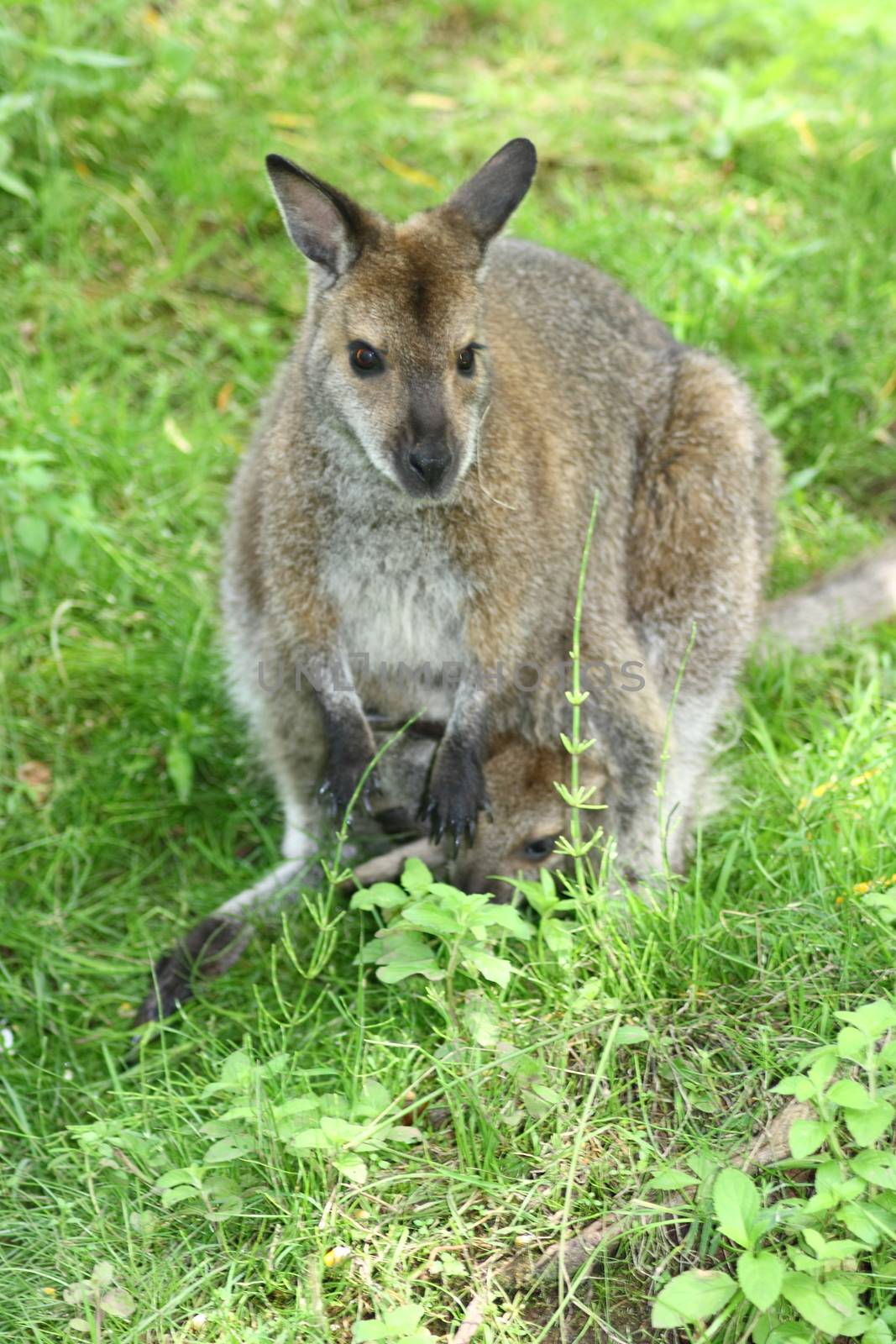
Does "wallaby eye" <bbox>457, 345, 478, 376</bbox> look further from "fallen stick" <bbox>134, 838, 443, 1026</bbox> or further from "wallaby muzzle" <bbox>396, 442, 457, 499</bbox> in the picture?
"fallen stick" <bbox>134, 838, 443, 1026</bbox>

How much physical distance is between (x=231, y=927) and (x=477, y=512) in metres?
1.17

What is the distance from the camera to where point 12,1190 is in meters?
2.82

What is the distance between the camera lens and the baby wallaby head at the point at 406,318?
2984 millimetres

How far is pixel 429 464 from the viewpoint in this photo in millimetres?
2934

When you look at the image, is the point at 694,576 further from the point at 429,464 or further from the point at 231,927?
the point at 231,927

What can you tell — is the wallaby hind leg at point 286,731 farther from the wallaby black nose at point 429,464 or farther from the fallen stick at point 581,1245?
the fallen stick at point 581,1245

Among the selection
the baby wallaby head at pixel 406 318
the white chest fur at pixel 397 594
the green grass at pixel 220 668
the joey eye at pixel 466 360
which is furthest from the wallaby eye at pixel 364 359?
the green grass at pixel 220 668

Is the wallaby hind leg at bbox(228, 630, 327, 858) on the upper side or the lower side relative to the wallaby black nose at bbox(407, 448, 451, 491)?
lower

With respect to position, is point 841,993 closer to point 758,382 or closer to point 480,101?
point 758,382

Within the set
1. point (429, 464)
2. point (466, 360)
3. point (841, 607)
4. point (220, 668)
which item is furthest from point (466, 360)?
point (841, 607)

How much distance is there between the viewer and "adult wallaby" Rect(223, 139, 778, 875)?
120 inches

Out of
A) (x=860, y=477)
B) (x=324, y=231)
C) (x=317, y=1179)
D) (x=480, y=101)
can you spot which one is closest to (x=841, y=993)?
(x=317, y=1179)

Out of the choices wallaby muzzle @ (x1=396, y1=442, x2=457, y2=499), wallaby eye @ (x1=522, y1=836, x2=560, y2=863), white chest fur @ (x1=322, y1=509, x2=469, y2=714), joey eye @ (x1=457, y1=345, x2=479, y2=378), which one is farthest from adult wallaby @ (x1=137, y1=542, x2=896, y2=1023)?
joey eye @ (x1=457, y1=345, x2=479, y2=378)

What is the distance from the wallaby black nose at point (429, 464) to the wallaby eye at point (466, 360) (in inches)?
9.8
